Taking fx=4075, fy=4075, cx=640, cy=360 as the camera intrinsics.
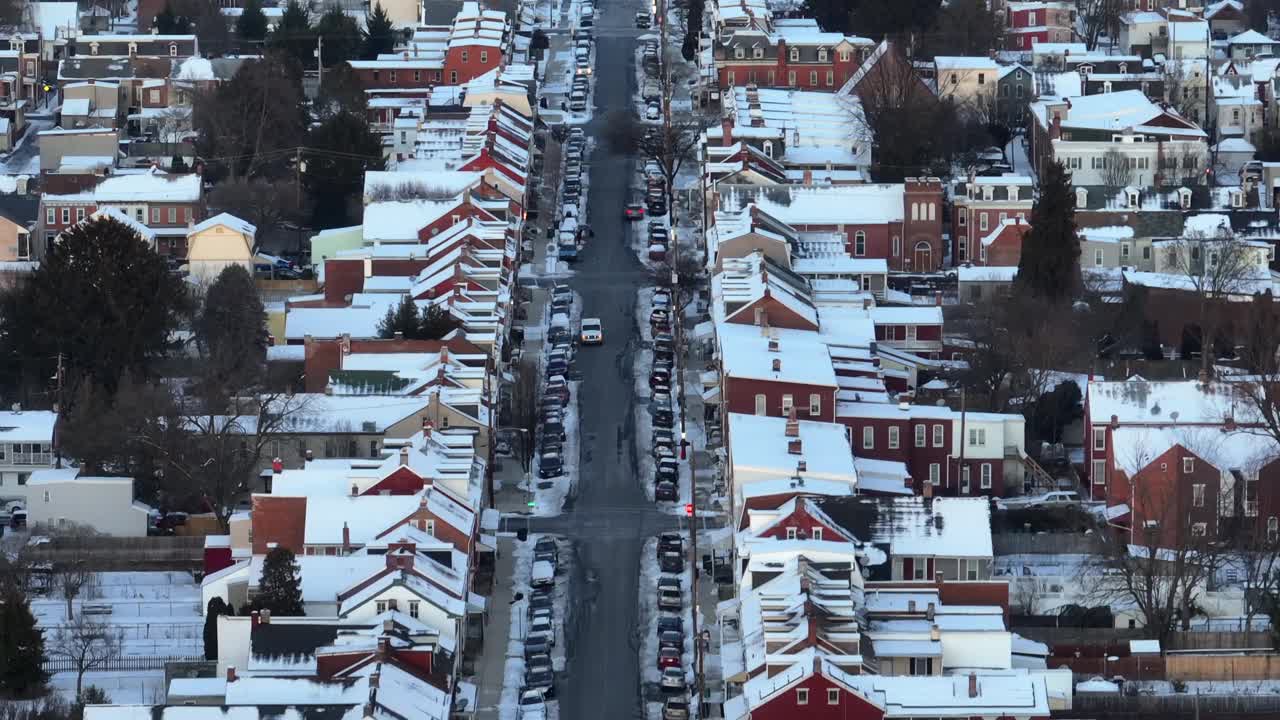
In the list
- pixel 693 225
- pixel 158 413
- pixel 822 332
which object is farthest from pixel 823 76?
pixel 158 413

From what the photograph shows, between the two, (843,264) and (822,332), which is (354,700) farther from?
(843,264)

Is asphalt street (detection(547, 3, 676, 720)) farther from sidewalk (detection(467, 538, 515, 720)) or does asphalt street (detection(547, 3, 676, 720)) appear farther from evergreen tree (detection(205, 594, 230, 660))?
evergreen tree (detection(205, 594, 230, 660))

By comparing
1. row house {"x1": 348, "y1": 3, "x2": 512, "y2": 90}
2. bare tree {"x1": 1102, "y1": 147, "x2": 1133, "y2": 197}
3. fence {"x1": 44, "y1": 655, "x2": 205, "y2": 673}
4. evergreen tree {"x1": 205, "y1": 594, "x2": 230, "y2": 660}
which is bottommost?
fence {"x1": 44, "y1": 655, "x2": 205, "y2": 673}

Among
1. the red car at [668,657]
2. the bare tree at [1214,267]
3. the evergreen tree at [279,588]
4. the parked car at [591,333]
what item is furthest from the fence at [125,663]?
the bare tree at [1214,267]

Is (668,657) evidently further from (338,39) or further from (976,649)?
(338,39)

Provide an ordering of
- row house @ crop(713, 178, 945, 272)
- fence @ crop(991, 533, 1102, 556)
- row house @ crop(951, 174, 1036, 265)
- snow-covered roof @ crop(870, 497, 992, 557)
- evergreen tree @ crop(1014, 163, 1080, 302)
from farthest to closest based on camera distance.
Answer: row house @ crop(951, 174, 1036, 265), row house @ crop(713, 178, 945, 272), evergreen tree @ crop(1014, 163, 1080, 302), fence @ crop(991, 533, 1102, 556), snow-covered roof @ crop(870, 497, 992, 557)

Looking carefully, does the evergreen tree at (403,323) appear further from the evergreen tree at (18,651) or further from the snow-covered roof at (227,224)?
the evergreen tree at (18,651)

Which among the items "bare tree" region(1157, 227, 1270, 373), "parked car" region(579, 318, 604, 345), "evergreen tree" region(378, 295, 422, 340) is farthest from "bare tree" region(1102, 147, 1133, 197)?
"evergreen tree" region(378, 295, 422, 340)
